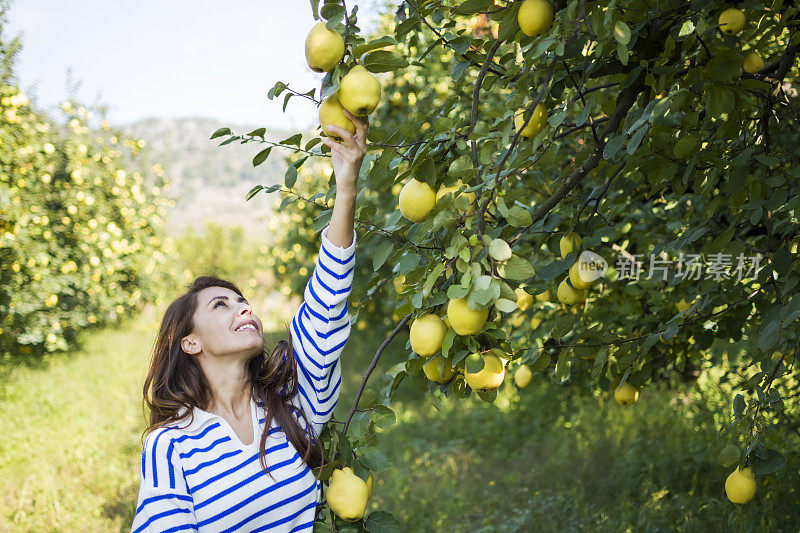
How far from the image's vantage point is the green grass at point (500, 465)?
2.70 m

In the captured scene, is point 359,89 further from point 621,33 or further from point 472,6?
point 621,33

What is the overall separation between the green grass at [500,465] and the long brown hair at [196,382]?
3.18ft

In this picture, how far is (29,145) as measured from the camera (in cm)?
530

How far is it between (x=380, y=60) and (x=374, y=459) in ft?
2.38

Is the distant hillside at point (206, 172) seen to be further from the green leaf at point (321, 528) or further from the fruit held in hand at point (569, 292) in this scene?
the green leaf at point (321, 528)

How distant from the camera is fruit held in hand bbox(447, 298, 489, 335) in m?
0.98

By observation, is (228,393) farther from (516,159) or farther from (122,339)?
(122,339)

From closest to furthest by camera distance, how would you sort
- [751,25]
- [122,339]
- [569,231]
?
[569,231] < [751,25] < [122,339]

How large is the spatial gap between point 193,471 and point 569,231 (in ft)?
3.19

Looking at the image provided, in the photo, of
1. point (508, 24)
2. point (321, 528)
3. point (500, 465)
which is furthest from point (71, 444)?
point (508, 24)

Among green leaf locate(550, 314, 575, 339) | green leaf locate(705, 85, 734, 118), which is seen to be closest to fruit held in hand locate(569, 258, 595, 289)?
green leaf locate(550, 314, 575, 339)

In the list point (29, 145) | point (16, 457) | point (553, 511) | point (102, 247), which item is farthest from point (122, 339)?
point (553, 511)

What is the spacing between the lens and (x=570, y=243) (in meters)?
1.52

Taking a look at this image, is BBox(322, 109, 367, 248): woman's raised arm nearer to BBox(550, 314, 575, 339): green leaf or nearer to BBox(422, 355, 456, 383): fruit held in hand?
BBox(422, 355, 456, 383): fruit held in hand
